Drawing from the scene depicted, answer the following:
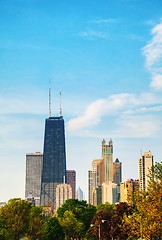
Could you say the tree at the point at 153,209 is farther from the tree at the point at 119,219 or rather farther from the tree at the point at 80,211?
the tree at the point at 80,211

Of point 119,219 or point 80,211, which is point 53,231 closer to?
point 119,219

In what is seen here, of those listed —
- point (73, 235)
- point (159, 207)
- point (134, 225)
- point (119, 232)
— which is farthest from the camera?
point (73, 235)

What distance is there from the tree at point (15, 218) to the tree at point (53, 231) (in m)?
4.49

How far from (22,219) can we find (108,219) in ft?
59.2

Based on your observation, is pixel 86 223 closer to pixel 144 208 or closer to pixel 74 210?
pixel 74 210

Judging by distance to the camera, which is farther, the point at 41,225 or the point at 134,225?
the point at 41,225

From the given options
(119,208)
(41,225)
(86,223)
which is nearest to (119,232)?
(119,208)

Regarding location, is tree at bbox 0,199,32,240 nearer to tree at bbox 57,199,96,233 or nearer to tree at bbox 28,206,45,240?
tree at bbox 28,206,45,240

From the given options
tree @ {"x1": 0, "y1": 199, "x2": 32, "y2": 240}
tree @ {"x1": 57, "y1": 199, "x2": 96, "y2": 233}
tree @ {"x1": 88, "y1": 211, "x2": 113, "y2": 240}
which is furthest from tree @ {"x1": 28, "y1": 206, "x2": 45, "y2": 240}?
tree @ {"x1": 57, "y1": 199, "x2": 96, "y2": 233}

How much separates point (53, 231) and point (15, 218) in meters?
8.62

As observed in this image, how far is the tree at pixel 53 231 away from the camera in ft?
264

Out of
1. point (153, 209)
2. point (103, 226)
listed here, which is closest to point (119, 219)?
point (103, 226)

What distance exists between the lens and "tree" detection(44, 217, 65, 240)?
80.4 meters

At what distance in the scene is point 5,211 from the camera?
79938mm
